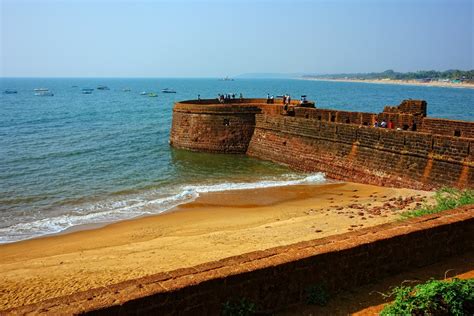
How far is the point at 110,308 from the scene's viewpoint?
4.11 m

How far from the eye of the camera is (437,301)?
4.46 m

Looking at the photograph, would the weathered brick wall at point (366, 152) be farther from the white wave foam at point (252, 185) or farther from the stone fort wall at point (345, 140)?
the white wave foam at point (252, 185)

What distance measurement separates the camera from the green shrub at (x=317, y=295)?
5.22 meters

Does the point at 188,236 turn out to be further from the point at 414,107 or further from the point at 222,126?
the point at 222,126

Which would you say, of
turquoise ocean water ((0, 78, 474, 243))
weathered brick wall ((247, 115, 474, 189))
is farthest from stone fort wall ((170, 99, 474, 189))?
turquoise ocean water ((0, 78, 474, 243))

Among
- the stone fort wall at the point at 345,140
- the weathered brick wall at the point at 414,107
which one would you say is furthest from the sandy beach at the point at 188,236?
the weathered brick wall at the point at 414,107

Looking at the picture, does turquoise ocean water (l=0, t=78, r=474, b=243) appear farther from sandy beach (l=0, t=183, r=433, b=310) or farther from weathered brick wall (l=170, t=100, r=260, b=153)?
sandy beach (l=0, t=183, r=433, b=310)

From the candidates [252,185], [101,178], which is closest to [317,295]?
[252,185]

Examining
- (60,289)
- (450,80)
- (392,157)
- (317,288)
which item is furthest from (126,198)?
(450,80)

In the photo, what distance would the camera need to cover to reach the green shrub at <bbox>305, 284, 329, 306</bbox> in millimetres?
5223

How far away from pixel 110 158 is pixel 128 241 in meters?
14.3

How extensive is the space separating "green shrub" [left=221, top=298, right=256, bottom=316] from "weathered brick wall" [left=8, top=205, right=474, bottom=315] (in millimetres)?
52

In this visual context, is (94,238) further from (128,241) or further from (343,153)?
(343,153)

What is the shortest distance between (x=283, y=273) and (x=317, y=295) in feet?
1.82
